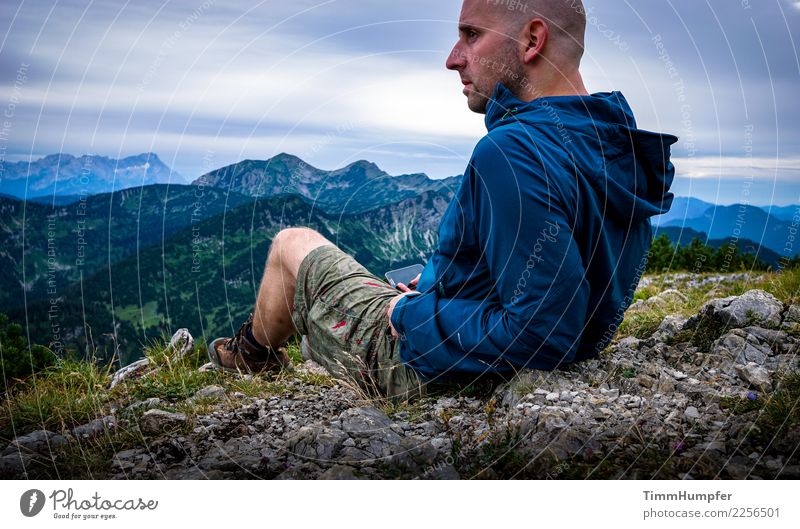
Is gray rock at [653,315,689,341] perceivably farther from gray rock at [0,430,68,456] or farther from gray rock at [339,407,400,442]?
gray rock at [0,430,68,456]

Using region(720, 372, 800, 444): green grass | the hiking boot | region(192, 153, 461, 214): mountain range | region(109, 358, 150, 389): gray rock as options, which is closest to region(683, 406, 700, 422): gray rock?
region(720, 372, 800, 444): green grass

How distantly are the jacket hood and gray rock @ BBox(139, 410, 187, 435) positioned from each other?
A: 2.70 meters

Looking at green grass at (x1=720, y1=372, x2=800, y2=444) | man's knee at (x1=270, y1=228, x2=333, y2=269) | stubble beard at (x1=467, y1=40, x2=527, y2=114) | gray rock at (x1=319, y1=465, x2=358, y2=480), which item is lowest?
gray rock at (x1=319, y1=465, x2=358, y2=480)

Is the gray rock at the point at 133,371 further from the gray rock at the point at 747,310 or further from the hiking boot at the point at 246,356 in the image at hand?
the gray rock at the point at 747,310

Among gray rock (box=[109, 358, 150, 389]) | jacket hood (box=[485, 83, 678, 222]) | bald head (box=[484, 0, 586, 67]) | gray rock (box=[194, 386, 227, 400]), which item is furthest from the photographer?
gray rock (box=[109, 358, 150, 389])

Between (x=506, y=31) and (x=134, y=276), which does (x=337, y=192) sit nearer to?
(x=506, y=31)

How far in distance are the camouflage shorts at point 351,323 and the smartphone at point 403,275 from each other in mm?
129

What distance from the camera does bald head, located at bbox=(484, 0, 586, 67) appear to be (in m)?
3.73

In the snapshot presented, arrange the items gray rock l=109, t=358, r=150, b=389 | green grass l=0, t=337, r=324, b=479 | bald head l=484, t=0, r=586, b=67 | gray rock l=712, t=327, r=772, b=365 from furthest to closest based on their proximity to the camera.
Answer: gray rock l=109, t=358, r=150, b=389
gray rock l=712, t=327, r=772, b=365
green grass l=0, t=337, r=324, b=479
bald head l=484, t=0, r=586, b=67

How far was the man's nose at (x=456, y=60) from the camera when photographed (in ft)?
13.2

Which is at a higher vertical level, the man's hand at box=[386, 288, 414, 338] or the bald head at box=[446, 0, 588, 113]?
the bald head at box=[446, 0, 588, 113]
